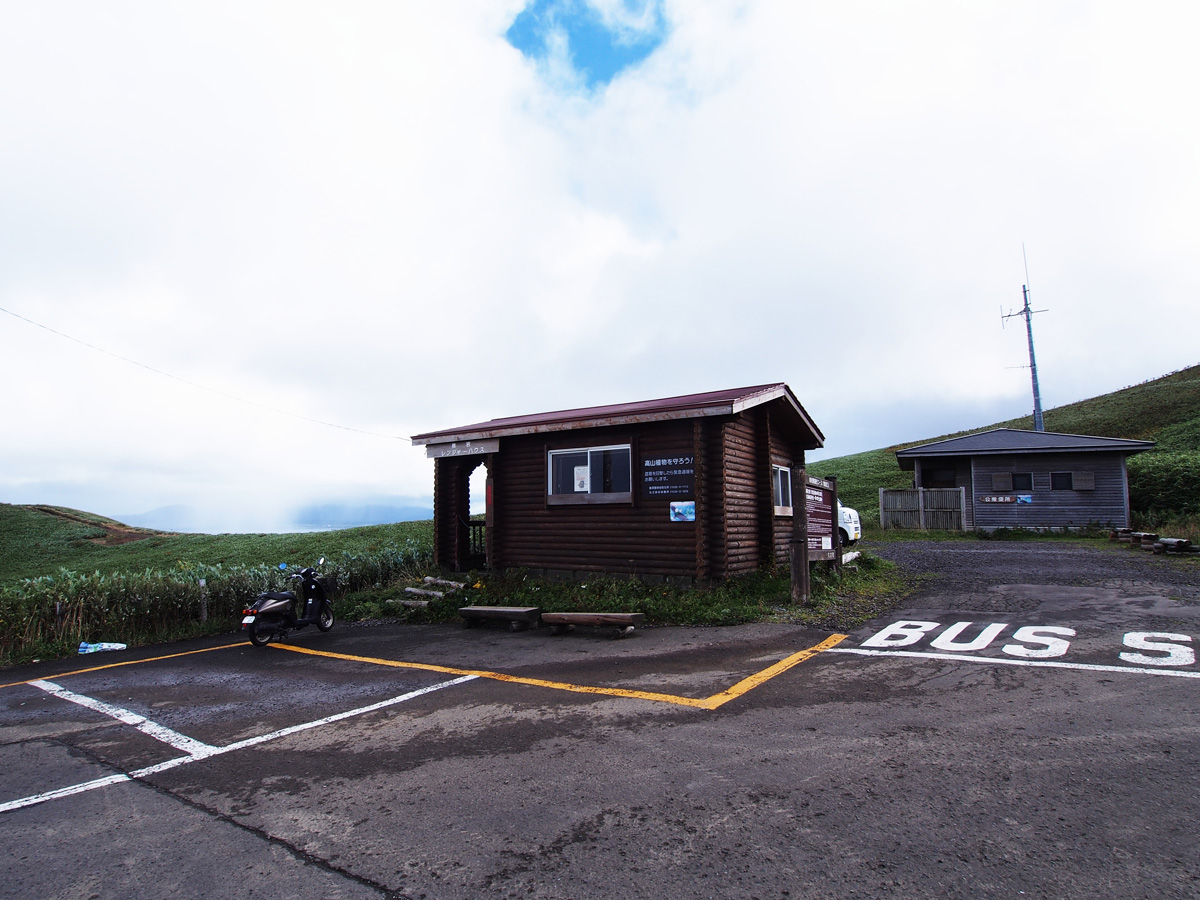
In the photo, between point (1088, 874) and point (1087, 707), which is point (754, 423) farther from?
point (1088, 874)

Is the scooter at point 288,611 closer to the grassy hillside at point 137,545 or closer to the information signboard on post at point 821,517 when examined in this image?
the information signboard on post at point 821,517

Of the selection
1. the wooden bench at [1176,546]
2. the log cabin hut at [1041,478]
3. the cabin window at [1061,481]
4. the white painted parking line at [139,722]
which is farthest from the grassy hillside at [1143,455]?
the white painted parking line at [139,722]

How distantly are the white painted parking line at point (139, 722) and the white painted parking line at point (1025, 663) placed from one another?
614cm

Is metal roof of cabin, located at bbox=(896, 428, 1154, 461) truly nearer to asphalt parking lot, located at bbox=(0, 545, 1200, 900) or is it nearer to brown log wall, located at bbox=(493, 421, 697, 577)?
brown log wall, located at bbox=(493, 421, 697, 577)

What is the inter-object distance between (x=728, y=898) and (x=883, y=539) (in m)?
23.7

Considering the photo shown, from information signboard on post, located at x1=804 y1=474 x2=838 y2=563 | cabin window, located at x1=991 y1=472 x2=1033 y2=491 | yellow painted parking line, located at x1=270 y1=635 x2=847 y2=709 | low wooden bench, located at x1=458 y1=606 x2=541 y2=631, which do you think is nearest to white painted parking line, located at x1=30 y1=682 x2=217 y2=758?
yellow painted parking line, located at x1=270 y1=635 x2=847 y2=709

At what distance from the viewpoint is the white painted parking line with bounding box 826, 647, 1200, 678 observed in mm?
5688

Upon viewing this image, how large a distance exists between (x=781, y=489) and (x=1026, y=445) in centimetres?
1629

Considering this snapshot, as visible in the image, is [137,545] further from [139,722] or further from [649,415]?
[139,722]

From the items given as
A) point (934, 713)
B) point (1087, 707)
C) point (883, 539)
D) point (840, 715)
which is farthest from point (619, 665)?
point (883, 539)

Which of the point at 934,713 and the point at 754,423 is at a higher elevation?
the point at 754,423

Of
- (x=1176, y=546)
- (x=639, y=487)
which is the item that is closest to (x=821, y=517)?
(x=639, y=487)

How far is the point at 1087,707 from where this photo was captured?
187 inches

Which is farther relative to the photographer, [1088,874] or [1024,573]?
[1024,573]
